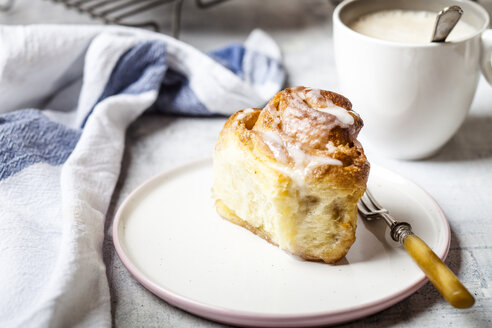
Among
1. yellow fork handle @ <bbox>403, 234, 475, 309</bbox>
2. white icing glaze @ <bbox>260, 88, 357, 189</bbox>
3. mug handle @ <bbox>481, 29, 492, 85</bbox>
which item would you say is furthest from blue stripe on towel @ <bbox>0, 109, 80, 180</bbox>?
mug handle @ <bbox>481, 29, 492, 85</bbox>

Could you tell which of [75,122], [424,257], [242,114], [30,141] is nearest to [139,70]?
[75,122]

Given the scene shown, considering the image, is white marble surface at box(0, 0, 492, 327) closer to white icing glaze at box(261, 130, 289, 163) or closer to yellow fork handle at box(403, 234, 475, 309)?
yellow fork handle at box(403, 234, 475, 309)

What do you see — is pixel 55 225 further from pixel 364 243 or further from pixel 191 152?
pixel 364 243

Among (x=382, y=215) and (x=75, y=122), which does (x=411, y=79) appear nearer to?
(x=382, y=215)

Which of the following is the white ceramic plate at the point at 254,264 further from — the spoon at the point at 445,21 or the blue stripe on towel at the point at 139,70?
the blue stripe on towel at the point at 139,70

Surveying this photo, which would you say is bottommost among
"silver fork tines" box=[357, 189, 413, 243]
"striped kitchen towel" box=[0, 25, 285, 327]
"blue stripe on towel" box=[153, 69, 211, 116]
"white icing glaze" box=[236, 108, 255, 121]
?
"blue stripe on towel" box=[153, 69, 211, 116]

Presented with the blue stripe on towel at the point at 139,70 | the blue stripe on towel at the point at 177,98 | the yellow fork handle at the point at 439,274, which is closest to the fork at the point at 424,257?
the yellow fork handle at the point at 439,274
